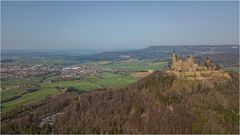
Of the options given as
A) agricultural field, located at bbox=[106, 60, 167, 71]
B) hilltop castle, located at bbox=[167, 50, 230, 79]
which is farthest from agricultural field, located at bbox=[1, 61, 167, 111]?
agricultural field, located at bbox=[106, 60, 167, 71]

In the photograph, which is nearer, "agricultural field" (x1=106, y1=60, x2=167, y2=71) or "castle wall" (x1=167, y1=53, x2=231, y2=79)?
"castle wall" (x1=167, y1=53, x2=231, y2=79)

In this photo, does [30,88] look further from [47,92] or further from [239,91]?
[239,91]

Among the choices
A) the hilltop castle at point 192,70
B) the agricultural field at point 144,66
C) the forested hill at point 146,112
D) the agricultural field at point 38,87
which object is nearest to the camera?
the forested hill at point 146,112

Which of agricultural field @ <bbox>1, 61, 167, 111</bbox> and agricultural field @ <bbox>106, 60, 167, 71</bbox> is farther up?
agricultural field @ <bbox>106, 60, 167, 71</bbox>

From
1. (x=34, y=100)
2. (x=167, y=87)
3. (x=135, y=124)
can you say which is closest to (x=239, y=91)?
(x=167, y=87)

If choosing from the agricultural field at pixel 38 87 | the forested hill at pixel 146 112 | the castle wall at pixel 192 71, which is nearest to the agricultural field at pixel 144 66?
the agricultural field at pixel 38 87

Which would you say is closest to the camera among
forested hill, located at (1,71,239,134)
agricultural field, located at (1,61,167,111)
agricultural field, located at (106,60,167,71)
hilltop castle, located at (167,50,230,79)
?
forested hill, located at (1,71,239,134)

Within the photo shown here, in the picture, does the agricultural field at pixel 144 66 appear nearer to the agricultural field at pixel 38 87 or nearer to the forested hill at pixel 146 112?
the agricultural field at pixel 38 87

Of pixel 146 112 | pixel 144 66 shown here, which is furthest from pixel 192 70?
pixel 144 66

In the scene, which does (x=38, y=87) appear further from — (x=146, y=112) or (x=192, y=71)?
(x=146, y=112)

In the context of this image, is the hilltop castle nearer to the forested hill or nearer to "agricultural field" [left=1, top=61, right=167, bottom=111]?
the forested hill
